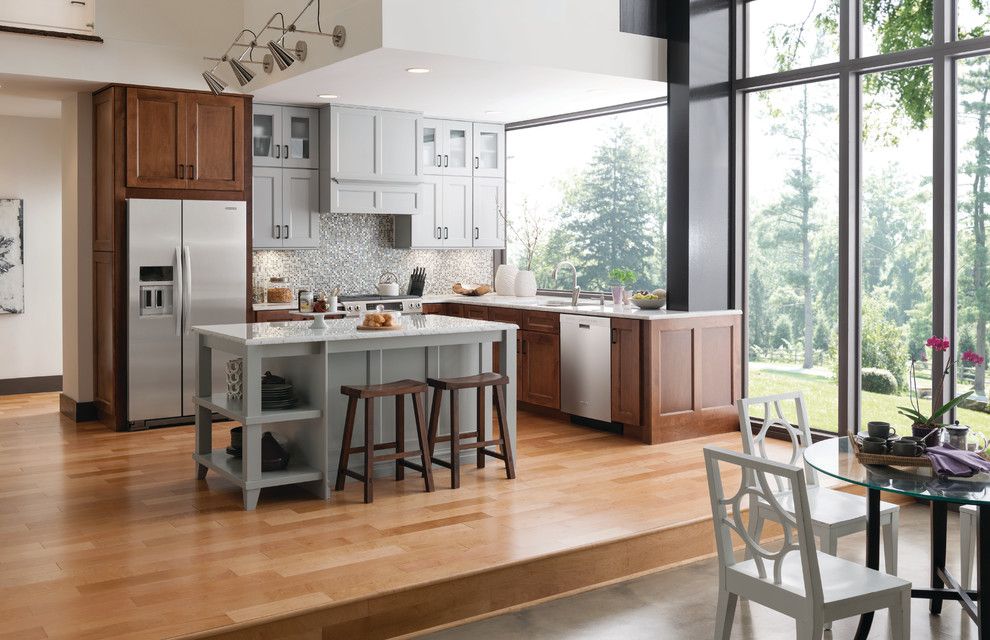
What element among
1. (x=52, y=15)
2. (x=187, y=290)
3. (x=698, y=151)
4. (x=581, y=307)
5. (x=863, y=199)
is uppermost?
(x=52, y=15)

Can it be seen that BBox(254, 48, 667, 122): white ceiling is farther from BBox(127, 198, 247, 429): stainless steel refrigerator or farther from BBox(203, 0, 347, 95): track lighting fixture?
BBox(127, 198, 247, 429): stainless steel refrigerator

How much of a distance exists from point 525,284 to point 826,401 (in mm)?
2844

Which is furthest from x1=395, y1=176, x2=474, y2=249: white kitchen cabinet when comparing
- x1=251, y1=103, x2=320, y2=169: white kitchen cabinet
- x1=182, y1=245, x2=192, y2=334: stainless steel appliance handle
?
x1=182, y1=245, x2=192, y2=334: stainless steel appliance handle

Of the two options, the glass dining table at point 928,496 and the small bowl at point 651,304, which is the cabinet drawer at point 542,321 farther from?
the glass dining table at point 928,496

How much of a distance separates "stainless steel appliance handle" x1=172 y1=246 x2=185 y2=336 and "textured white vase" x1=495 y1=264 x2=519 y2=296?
2775 millimetres

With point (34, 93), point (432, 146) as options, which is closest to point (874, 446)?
point (432, 146)

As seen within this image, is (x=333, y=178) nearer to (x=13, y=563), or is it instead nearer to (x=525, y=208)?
(x=525, y=208)

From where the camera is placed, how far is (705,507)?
4855 millimetres

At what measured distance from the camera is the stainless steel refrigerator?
6.84 meters

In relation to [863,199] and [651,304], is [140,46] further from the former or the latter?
[863,199]

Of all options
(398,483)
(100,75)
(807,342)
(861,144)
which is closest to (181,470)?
(398,483)

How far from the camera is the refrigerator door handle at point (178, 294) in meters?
6.93

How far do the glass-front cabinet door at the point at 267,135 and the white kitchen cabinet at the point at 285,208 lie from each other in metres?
0.07

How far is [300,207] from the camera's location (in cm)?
784
